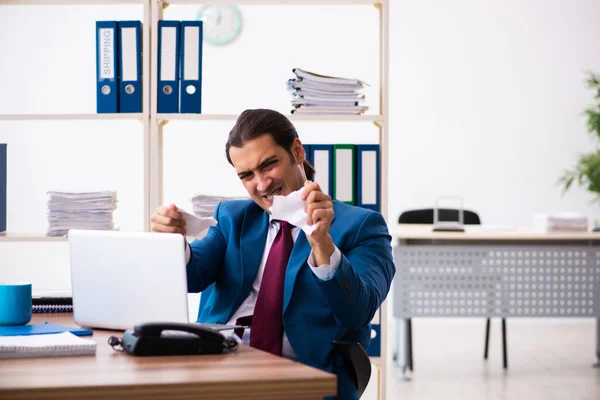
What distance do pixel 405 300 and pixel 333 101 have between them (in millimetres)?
1735

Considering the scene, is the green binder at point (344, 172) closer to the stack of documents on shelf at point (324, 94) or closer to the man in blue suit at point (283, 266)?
the stack of documents on shelf at point (324, 94)

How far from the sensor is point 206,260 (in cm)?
202

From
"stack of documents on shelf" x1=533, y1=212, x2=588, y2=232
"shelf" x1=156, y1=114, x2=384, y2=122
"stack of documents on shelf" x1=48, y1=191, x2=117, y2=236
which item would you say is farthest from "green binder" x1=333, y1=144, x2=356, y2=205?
"stack of documents on shelf" x1=533, y1=212, x2=588, y2=232

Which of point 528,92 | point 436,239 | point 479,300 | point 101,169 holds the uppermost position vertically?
point 528,92

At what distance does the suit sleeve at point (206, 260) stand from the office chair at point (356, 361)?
417mm

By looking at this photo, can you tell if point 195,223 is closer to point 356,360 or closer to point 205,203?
point 356,360

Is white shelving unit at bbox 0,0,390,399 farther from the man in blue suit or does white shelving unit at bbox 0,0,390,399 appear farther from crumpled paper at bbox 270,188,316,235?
crumpled paper at bbox 270,188,316,235

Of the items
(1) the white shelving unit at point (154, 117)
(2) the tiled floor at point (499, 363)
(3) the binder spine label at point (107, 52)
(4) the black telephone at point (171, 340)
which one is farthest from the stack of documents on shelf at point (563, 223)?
(4) the black telephone at point (171, 340)

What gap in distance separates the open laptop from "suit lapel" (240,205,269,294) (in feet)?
1.18

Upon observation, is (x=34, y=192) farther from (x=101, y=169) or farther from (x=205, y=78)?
(x=205, y=78)

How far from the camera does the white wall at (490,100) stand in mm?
6273

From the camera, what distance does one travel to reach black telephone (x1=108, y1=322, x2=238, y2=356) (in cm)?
132

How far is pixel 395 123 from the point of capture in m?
6.30

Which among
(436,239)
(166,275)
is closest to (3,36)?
(436,239)
